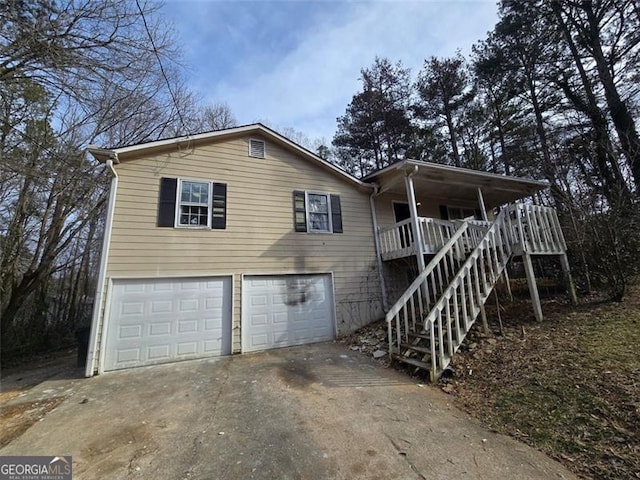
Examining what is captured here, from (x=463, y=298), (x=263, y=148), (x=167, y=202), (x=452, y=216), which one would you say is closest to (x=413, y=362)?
(x=463, y=298)

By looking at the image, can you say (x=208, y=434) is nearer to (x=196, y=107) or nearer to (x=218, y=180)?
(x=218, y=180)

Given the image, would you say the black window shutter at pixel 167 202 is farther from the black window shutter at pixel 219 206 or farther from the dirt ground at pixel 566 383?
the dirt ground at pixel 566 383

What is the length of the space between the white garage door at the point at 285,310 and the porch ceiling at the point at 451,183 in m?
3.59

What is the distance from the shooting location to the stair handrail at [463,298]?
4383mm

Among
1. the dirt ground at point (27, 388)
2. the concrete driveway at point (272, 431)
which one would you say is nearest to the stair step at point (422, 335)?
the concrete driveway at point (272, 431)

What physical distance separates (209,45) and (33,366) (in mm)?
9021

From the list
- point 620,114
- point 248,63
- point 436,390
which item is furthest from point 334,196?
point 620,114

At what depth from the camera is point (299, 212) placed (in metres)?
8.09

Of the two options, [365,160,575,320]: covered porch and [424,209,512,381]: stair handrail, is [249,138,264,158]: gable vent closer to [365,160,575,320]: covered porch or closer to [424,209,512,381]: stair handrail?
[365,160,575,320]: covered porch

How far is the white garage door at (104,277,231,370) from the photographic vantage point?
5863mm

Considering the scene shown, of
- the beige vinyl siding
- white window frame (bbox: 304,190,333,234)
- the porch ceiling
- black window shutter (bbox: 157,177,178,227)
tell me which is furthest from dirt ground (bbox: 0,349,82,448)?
the porch ceiling

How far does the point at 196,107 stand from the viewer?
11.8 m

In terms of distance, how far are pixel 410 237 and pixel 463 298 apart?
363cm

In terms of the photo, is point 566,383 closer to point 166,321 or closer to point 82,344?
point 166,321
